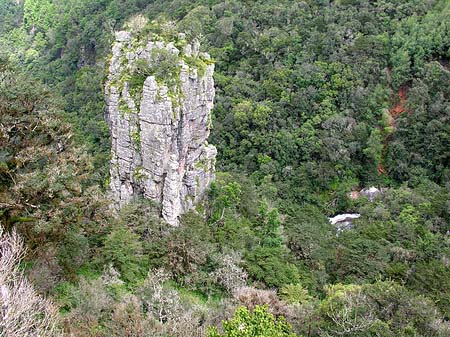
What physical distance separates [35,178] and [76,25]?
214 feet

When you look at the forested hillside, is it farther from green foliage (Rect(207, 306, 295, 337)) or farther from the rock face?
the rock face

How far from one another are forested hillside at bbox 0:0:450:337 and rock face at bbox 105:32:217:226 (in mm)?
1260

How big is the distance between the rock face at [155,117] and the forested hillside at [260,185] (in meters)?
1.26

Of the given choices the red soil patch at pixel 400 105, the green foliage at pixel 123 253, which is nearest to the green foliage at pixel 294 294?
the green foliage at pixel 123 253

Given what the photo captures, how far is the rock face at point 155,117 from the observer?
25.3 m

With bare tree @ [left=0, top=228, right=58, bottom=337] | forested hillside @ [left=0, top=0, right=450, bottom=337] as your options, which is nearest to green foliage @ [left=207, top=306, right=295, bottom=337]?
forested hillside @ [left=0, top=0, right=450, bottom=337]

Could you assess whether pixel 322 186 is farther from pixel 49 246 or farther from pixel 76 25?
pixel 76 25

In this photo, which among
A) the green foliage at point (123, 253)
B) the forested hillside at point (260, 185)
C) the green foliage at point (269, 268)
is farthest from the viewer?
the green foliage at point (269, 268)

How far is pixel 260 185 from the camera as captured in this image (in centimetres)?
4459

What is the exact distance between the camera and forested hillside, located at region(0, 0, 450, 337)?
56.6 ft

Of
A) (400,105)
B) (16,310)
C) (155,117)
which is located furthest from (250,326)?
(400,105)

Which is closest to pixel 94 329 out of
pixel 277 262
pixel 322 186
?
pixel 277 262

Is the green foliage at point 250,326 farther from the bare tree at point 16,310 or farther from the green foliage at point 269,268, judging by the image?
the green foliage at point 269,268

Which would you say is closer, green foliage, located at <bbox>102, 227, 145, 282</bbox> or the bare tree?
the bare tree
